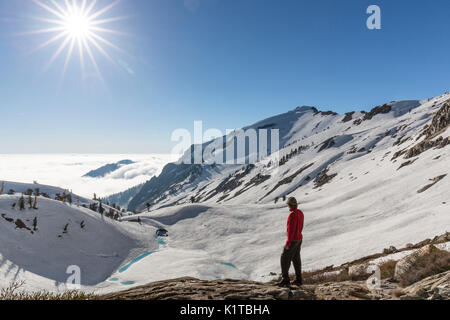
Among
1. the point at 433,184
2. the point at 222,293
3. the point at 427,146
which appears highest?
the point at 427,146

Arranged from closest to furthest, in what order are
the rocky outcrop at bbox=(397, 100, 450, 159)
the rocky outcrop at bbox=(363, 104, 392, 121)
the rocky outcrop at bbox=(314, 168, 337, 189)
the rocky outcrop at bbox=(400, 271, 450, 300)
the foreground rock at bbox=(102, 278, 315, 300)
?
the rocky outcrop at bbox=(400, 271, 450, 300) → the foreground rock at bbox=(102, 278, 315, 300) → the rocky outcrop at bbox=(397, 100, 450, 159) → the rocky outcrop at bbox=(314, 168, 337, 189) → the rocky outcrop at bbox=(363, 104, 392, 121)

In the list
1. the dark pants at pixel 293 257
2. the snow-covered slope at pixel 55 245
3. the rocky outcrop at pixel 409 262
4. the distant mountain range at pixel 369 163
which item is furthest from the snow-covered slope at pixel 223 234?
the dark pants at pixel 293 257

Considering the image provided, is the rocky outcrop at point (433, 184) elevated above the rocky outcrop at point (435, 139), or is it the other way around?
the rocky outcrop at point (435, 139)

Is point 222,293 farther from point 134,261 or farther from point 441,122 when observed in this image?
point 441,122

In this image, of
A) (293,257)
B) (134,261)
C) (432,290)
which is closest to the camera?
(432,290)

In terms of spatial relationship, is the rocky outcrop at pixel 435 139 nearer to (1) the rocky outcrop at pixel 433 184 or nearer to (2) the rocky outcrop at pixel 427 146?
(2) the rocky outcrop at pixel 427 146

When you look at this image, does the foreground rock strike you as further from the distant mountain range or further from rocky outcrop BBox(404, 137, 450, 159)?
rocky outcrop BBox(404, 137, 450, 159)

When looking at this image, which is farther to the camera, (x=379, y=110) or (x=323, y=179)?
(x=379, y=110)

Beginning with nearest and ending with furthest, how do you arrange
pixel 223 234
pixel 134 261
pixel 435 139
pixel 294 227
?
1. pixel 294 227
2. pixel 134 261
3. pixel 223 234
4. pixel 435 139

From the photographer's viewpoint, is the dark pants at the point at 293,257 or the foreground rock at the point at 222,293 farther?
the dark pants at the point at 293,257

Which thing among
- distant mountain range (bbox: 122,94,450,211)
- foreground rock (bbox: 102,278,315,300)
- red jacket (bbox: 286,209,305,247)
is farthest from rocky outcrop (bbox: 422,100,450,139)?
foreground rock (bbox: 102,278,315,300)

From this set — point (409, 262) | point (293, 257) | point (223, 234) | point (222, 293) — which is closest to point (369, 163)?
point (223, 234)

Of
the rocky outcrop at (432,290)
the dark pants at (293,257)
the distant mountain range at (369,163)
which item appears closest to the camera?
the rocky outcrop at (432,290)
